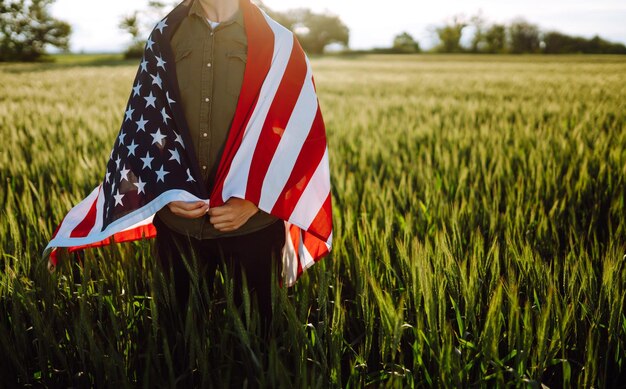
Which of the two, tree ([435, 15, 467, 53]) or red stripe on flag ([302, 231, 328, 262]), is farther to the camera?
tree ([435, 15, 467, 53])

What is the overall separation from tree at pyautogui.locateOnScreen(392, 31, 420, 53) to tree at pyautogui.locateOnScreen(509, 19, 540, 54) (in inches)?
528

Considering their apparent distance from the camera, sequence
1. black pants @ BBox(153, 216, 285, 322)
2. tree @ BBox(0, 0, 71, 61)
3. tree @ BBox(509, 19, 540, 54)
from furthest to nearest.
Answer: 1. tree @ BBox(509, 19, 540, 54)
2. tree @ BBox(0, 0, 71, 61)
3. black pants @ BBox(153, 216, 285, 322)

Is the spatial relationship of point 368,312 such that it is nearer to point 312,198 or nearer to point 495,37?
point 312,198

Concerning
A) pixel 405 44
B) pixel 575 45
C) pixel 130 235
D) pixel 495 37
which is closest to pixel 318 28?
pixel 405 44

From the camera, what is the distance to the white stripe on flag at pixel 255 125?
1.13 meters

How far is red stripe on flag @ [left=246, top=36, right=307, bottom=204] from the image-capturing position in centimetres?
114

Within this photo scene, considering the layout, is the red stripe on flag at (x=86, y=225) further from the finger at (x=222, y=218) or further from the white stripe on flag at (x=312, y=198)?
the white stripe on flag at (x=312, y=198)

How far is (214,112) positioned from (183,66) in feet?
0.51

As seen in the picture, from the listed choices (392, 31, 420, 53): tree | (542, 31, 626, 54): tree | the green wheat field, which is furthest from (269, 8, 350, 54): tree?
the green wheat field

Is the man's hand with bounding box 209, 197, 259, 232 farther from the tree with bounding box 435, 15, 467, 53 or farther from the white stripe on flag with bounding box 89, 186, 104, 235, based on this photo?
the tree with bounding box 435, 15, 467, 53

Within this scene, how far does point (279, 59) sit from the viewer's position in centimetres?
119

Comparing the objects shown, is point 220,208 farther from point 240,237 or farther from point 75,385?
point 75,385

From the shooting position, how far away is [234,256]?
1219 mm

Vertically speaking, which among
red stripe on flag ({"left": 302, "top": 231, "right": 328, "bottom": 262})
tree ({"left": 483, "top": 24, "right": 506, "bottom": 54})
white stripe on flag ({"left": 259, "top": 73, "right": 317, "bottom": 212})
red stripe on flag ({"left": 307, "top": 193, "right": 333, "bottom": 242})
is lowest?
red stripe on flag ({"left": 302, "top": 231, "right": 328, "bottom": 262})
